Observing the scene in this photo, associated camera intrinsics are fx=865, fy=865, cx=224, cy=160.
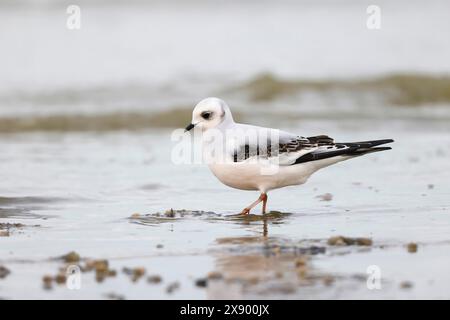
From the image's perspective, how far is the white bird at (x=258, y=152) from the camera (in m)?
6.47

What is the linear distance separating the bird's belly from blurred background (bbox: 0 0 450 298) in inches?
12.3

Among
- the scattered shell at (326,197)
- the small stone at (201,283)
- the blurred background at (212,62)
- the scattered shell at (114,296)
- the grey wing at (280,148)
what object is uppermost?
the blurred background at (212,62)

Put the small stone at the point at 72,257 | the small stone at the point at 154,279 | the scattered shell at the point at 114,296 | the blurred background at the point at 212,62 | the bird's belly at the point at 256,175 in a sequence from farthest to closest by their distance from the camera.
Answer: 1. the blurred background at the point at 212,62
2. the bird's belly at the point at 256,175
3. the small stone at the point at 72,257
4. the small stone at the point at 154,279
5. the scattered shell at the point at 114,296

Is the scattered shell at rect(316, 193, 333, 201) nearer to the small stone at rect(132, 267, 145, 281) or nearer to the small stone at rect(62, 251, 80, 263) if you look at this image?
the small stone at rect(62, 251, 80, 263)

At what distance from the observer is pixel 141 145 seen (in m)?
10.8

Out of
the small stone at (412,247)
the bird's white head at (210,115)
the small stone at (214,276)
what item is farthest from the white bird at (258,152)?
the small stone at (214,276)

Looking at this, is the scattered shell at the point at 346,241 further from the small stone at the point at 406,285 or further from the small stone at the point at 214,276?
the small stone at the point at 214,276

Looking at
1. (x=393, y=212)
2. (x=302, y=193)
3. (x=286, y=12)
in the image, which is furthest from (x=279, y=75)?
(x=393, y=212)

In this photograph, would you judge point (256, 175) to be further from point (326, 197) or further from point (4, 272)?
point (4, 272)

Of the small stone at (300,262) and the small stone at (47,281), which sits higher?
the small stone at (300,262)

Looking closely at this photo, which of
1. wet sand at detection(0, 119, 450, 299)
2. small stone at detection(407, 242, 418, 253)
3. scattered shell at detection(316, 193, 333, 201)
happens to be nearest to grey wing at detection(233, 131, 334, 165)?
wet sand at detection(0, 119, 450, 299)

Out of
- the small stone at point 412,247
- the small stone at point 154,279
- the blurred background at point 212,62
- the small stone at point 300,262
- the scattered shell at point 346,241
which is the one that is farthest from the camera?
the blurred background at point 212,62

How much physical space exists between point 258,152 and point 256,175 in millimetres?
174
